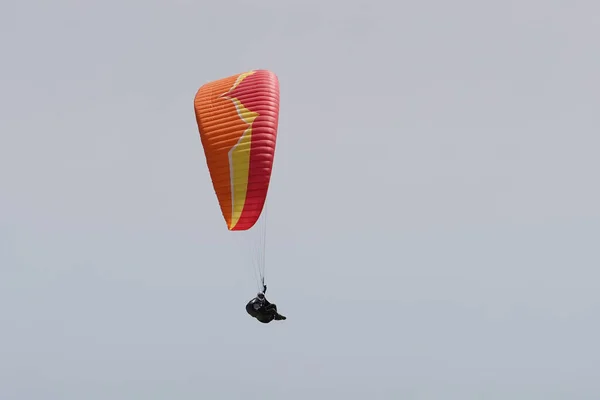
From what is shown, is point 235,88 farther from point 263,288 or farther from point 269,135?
point 263,288

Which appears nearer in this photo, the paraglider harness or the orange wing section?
the orange wing section

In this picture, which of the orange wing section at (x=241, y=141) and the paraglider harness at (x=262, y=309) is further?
the paraglider harness at (x=262, y=309)

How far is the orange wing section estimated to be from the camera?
38438mm

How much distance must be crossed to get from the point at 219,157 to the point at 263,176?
2099 mm

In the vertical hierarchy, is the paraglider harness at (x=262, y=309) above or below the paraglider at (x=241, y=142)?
below

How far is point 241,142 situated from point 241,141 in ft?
0.16

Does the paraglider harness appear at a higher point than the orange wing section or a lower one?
lower

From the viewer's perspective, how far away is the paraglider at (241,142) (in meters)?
38.4

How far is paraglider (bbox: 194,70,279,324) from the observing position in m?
38.4

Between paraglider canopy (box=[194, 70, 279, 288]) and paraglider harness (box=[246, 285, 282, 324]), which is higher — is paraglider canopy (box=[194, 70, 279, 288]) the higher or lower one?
the higher one

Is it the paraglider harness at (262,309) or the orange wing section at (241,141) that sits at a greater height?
the orange wing section at (241,141)

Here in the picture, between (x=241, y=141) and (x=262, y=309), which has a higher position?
(x=241, y=141)

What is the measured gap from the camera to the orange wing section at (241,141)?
3844 cm

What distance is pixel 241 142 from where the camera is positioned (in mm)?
38969
